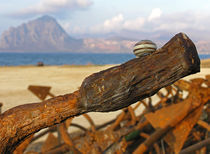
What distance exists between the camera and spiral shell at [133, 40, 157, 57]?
2.21 feet

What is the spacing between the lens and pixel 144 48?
686 millimetres

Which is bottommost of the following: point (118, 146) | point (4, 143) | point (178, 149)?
point (178, 149)

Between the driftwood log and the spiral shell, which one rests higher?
the spiral shell

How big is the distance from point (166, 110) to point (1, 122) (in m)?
2.27

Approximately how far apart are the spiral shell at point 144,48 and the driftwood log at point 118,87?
0.24ft

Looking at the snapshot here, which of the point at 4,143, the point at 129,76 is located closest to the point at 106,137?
the point at 4,143

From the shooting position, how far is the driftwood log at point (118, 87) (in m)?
0.57

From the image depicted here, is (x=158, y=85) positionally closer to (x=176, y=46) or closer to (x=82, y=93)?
(x=176, y=46)

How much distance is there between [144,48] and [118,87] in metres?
0.17

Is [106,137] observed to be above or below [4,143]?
below

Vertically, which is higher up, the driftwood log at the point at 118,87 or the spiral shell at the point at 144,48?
the spiral shell at the point at 144,48

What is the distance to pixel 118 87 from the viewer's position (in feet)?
1.96

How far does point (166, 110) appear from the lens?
2.71 meters

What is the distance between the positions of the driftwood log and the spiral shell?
72 millimetres
